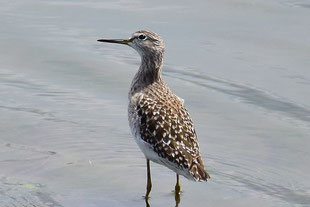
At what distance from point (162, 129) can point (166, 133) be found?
6 cm

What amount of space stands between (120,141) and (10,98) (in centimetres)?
171

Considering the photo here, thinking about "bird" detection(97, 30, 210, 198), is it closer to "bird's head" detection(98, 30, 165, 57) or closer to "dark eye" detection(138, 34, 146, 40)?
"bird's head" detection(98, 30, 165, 57)

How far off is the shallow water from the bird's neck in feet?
2.80

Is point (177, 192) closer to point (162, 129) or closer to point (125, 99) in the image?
point (162, 129)

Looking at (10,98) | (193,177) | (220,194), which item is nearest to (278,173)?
(220,194)

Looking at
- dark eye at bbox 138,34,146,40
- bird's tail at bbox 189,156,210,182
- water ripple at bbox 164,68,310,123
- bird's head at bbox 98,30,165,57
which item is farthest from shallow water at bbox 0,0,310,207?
dark eye at bbox 138,34,146,40

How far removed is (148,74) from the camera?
9031mm

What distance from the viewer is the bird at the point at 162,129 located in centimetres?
799

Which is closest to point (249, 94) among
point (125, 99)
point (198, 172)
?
point (125, 99)

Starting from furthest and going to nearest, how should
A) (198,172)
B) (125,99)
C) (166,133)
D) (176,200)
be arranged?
(125,99) < (176,200) < (166,133) < (198,172)

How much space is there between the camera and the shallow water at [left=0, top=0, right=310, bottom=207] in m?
8.68

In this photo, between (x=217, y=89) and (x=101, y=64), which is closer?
(x=217, y=89)

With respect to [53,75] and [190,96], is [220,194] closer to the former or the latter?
[190,96]

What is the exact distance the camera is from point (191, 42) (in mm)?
12391
